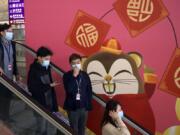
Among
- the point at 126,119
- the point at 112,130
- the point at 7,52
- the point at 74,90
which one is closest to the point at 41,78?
the point at 74,90

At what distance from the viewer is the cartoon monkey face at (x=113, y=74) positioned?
6270 millimetres

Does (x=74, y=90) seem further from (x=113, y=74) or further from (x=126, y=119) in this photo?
(x=126, y=119)

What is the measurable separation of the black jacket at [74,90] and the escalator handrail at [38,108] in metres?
1.59

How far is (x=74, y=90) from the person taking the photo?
19.5 ft

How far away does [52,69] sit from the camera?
6.64 m

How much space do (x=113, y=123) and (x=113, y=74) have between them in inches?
76.6

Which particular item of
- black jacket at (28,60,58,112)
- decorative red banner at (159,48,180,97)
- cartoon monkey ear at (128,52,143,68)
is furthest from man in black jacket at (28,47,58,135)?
decorative red banner at (159,48,180,97)

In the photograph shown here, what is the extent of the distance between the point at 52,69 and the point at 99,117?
106 cm

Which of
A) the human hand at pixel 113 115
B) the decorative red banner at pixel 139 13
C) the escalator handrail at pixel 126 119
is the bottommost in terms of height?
the escalator handrail at pixel 126 119

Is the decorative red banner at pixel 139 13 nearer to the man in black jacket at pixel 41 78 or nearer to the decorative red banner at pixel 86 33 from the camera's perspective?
the decorative red banner at pixel 86 33

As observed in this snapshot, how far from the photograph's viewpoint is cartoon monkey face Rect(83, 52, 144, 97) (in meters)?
6.27

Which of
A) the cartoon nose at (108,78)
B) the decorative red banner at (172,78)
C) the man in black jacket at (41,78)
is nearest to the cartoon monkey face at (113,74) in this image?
the cartoon nose at (108,78)

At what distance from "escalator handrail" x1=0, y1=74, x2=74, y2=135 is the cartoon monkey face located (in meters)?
2.19

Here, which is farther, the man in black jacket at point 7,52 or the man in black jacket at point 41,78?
the man in black jacket at point 7,52
